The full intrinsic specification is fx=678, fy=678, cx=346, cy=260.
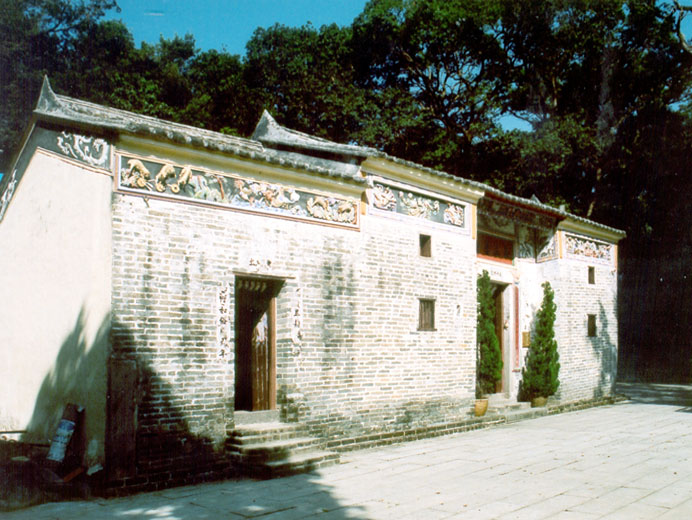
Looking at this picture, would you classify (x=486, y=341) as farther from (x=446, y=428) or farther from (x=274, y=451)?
(x=274, y=451)

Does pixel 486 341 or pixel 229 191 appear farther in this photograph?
pixel 486 341

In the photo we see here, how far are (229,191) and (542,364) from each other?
29.9 feet

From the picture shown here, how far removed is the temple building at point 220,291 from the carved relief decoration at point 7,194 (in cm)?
7

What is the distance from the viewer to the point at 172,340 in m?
7.79

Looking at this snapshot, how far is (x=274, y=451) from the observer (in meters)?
8.30

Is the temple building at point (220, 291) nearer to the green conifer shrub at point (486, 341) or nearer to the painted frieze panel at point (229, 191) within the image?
the painted frieze panel at point (229, 191)

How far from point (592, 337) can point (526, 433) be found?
607 cm

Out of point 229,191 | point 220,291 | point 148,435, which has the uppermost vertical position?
point 229,191

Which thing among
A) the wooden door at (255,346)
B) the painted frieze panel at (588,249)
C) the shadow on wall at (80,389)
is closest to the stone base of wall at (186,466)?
the shadow on wall at (80,389)

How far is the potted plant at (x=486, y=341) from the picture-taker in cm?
1368

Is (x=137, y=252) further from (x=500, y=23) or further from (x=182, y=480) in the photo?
(x=500, y=23)

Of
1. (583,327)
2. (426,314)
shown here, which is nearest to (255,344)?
(426,314)

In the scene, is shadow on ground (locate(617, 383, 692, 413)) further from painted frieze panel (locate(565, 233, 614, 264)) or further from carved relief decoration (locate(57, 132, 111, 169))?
carved relief decoration (locate(57, 132, 111, 169))

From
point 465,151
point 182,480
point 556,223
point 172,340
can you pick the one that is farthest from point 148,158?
point 465,151
